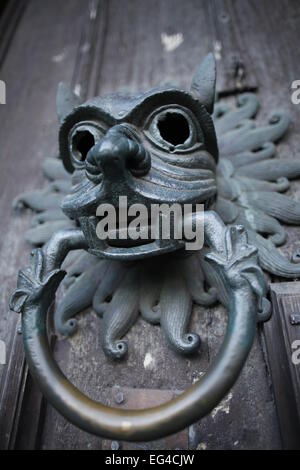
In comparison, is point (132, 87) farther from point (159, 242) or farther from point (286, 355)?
point (286, 355)

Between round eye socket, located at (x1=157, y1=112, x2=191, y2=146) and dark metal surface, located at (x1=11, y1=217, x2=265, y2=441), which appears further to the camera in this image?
round eye socket, located at (x1=157, y1=112, x2=191, y2=146)

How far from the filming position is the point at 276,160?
24.1 inches

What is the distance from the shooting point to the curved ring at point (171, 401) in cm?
33

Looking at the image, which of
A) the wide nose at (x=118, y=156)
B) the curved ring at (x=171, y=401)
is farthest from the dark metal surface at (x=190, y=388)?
the wide nose at (x=118, y=156)

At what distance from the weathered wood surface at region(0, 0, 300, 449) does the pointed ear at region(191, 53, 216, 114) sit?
0.19 metres

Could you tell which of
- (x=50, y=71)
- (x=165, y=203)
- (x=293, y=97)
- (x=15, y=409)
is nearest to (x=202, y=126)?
(x=165, y=203)

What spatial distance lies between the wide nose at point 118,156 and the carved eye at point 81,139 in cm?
5

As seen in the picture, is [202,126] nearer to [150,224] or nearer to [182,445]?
[150,224]

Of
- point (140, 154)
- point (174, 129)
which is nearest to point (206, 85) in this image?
point (174, 129)

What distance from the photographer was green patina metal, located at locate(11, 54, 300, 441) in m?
0.35

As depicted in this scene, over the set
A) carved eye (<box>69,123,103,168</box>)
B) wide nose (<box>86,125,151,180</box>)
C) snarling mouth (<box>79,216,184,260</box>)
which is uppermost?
carved eye (<box>69,123,103,168</box>)

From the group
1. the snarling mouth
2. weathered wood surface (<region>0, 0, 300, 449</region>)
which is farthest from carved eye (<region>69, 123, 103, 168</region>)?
weathered wood surface (<region>0, 0, 300, 449</region>)

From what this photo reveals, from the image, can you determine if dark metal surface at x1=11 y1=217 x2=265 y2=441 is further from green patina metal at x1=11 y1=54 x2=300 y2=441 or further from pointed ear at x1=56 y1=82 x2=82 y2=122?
pointed ear at x1=56 y1=82 x2=82 y2=122

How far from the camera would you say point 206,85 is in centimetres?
53
